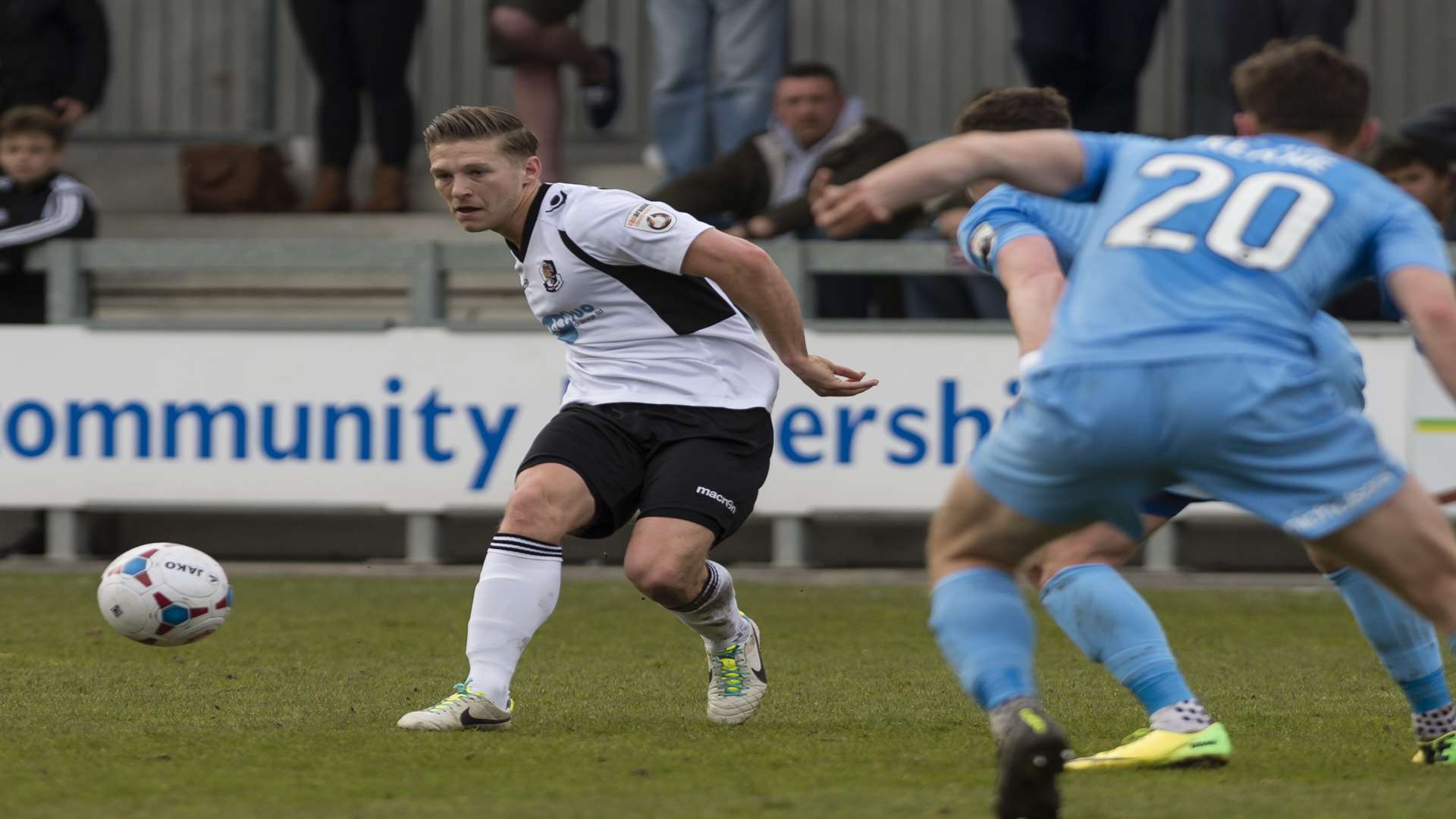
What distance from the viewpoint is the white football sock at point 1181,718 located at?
15.9 ft

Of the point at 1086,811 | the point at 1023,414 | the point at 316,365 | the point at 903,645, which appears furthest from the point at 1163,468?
the point at 316,365

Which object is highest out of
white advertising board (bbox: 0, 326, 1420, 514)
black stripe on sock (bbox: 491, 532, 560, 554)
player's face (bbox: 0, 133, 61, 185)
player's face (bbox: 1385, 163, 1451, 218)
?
player's face (bbox: 1385, 163, 1451, 218)

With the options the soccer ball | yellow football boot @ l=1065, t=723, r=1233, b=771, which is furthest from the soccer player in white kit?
yellow football boot @ l=1065, t=723, r=1233, b=771

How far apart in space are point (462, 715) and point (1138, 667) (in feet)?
5.50

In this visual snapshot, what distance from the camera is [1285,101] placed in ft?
13.9

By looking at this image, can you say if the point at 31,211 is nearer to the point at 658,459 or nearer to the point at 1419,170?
the point at 658,459

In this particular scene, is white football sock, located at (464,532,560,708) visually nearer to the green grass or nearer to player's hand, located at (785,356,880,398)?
the green grass

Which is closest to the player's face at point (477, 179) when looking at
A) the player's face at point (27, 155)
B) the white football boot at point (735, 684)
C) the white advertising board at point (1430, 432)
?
the white football boot at point (735, 684)

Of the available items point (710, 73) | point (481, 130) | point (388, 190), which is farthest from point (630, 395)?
point (388, 190)

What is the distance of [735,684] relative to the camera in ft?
19.4

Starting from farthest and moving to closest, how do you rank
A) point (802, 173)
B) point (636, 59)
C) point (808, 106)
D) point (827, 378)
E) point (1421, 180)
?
point (636, 59) → point (802, 173) → point (808, 106) → point (1421, 180) → point (827, 378)

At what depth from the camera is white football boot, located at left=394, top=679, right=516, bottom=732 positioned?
18.0ft

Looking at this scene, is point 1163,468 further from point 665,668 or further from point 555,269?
point 665,668

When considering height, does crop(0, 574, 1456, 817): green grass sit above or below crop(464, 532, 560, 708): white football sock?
below
